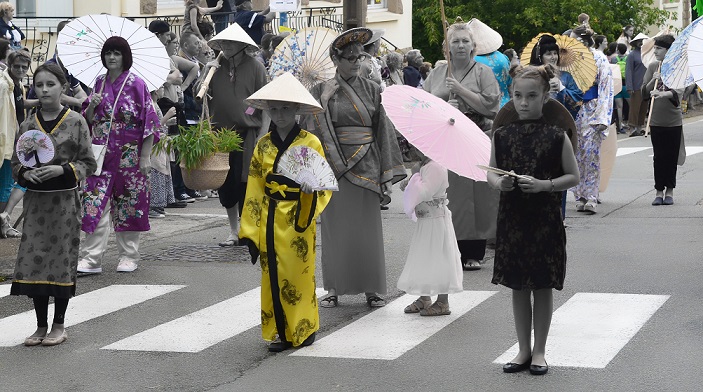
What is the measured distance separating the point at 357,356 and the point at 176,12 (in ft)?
48.1

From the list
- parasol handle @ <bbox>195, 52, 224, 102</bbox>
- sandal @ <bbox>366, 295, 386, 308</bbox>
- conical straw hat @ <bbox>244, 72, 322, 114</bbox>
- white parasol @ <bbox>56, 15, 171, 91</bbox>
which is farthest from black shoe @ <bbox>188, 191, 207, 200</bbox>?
conical straw hat @ <bbox>244, 72, 322, 114</bbox>

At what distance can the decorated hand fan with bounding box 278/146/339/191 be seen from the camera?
7.57 m

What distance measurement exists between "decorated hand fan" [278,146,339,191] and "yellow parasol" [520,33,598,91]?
224 inches

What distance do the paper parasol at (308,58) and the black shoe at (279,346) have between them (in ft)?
9.83

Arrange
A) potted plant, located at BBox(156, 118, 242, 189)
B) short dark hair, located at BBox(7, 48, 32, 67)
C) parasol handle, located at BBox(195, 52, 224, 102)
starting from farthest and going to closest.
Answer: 1. short dark hair, located at BBox(7, 48, 32, 67)
2. parasol handle, located at BBox(195, 52, 224, 102)
3. potted plant, located at BBox(156, 118, 242, 189)

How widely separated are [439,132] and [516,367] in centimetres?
158

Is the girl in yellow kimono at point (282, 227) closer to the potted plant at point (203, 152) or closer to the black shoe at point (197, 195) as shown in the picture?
the potted plant at point (203, 152)

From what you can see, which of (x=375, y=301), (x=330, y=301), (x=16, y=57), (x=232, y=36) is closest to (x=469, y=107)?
(x=375, y=301)

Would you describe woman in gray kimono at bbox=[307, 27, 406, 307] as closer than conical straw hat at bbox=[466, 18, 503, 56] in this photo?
Yes

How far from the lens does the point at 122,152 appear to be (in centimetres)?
1044

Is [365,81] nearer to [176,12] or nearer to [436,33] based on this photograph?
[176,12]

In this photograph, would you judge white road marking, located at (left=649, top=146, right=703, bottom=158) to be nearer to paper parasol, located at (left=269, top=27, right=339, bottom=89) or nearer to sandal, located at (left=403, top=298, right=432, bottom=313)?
paper parasol, located at (left=269, top=27, right=339, bottom=89)

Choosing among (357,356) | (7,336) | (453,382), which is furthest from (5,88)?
(453,382)

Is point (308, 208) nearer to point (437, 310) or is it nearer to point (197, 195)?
point (437, 310)
